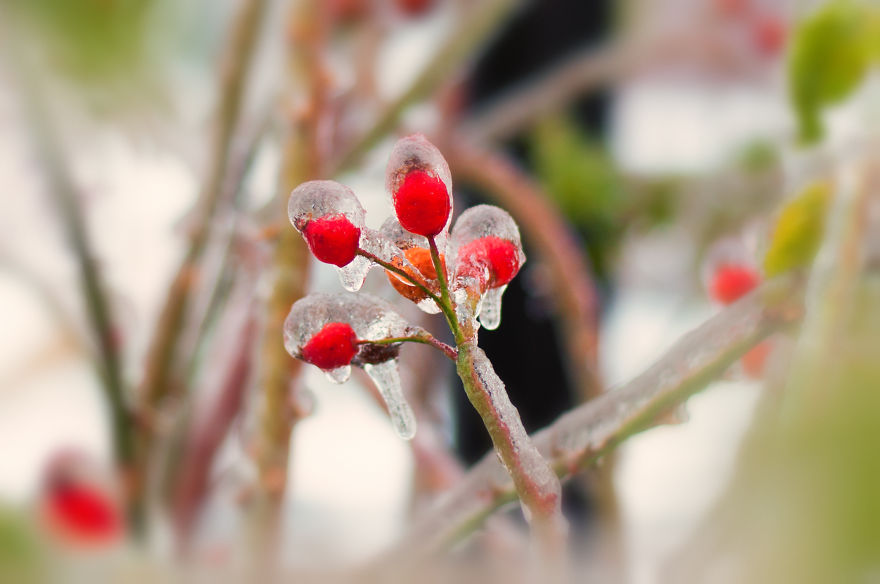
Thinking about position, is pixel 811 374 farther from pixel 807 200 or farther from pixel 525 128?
pixel 525 128

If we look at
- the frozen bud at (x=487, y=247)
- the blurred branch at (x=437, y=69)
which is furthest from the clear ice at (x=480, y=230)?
the blurred branch at (x=437, y=69)

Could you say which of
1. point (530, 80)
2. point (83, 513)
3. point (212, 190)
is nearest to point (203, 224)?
point (212, 190)

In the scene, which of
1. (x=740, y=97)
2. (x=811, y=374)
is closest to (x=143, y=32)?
(x=811, y=374)

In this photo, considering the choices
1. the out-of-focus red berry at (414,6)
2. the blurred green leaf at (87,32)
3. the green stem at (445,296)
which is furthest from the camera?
the out-of-focus red berry at (414,6)

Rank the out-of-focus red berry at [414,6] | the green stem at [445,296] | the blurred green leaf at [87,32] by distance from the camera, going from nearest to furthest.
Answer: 1. the green stem at [445,296]
2. the blurred green leaf at [87,32]
3. the out-of-focus red berry at [414,6]

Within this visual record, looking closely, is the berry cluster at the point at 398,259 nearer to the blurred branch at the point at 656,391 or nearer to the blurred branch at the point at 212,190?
the blurred branch at the point at 656,391

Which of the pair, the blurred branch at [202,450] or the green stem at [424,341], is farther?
the blurred branch at [202,450]

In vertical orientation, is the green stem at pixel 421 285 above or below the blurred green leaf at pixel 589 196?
above

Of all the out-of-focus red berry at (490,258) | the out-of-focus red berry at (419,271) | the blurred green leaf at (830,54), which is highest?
the out-of-focus red berry at (419,271)
